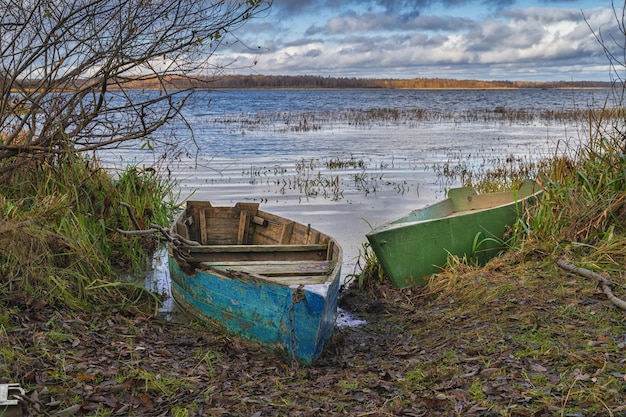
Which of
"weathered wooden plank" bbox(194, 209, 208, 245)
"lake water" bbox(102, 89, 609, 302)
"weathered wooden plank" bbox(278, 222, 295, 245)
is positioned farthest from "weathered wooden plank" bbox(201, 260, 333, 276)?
"weathered wooden plank" bbox(194, 209, 208, 245)

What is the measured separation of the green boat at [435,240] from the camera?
24.6 ft

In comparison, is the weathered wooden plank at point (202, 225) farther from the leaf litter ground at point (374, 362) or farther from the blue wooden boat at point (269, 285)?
the leaf litter ground at point (374, 362)

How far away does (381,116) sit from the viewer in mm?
40281

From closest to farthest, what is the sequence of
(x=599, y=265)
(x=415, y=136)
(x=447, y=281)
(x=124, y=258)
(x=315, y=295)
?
(x=315, y=295)
(x=599, y=265)
(x=447, y=281)
(x=124, y=258)
(x=415, y=136)

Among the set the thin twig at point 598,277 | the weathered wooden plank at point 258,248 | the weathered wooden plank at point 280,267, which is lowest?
the thin twig at point 598,277

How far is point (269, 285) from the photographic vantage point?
5.71 metres

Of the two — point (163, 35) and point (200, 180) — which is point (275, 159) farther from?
point (163, 35)

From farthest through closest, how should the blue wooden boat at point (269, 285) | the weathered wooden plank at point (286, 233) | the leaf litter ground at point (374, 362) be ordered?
the weathered wooden plank at point (286, 233) → the blue wooden boat at point (269, 285) → the leaf litter ground at point (374, 362)

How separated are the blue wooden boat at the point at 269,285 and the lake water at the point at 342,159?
157 cm

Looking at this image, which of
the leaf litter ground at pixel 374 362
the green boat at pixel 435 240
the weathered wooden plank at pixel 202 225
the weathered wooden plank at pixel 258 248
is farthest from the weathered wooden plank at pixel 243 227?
the leaf litter ground at pixel 374 362

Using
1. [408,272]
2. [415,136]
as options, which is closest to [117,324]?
[408,272]

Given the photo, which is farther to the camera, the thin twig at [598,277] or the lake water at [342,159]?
the lake water at [342,159]

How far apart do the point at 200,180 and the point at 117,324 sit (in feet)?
34.4

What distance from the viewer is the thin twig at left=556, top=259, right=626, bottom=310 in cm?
559
